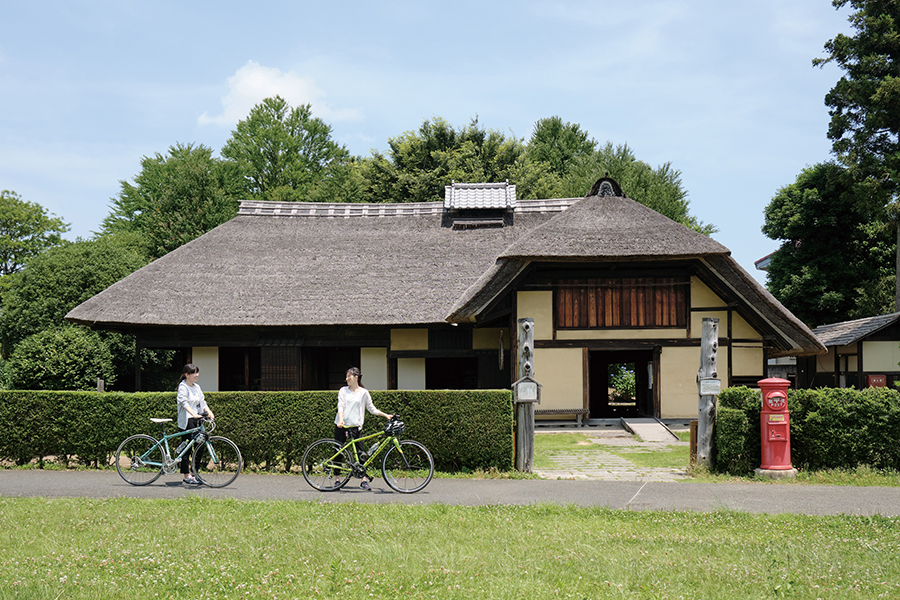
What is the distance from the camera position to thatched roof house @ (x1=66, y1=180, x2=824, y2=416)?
17.5 m

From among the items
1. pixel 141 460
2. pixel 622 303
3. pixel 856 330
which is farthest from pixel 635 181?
pixel 141 460

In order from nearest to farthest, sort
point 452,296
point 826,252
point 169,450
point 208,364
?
1. point 169,450
2. point 452,296
3. point 208,364
4. point 826,252

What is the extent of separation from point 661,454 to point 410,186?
2393 centimetres

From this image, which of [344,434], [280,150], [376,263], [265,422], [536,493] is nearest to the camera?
[536,493]

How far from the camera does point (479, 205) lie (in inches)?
939

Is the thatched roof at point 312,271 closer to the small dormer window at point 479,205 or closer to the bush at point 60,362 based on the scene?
the small dormer window at point 479,205

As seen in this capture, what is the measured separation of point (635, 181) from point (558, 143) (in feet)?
39.8

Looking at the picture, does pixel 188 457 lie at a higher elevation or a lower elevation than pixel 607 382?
lower

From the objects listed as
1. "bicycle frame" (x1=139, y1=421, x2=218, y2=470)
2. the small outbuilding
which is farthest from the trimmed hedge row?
the small outbuilding

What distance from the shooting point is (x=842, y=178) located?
28.4 meters

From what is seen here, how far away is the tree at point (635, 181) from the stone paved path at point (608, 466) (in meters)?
22.4

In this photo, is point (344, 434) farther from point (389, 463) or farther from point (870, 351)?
point (870, 351)

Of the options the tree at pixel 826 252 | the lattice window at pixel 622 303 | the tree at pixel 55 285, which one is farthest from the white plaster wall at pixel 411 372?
the tree at pixel 826 252

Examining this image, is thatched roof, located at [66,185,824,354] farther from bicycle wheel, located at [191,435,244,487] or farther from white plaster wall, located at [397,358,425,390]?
bicycle wheel, located at [191,435,244,487]
